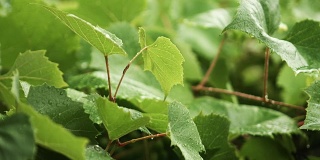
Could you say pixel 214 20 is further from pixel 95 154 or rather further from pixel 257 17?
pixel 95 154

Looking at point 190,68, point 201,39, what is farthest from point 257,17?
point 201,39

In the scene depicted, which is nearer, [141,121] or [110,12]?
[141,121]

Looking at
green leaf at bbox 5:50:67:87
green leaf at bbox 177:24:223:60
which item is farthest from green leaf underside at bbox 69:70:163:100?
green leaf at bbox 177:24:223:60

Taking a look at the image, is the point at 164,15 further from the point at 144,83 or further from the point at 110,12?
the point at 144,83

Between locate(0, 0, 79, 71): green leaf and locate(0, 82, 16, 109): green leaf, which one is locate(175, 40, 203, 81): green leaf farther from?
locate(0, 82, 16, 109): green leaf

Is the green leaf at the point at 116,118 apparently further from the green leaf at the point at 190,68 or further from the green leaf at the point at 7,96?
the green leaf at the point at 190,68

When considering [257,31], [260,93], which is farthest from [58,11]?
[260,93]
